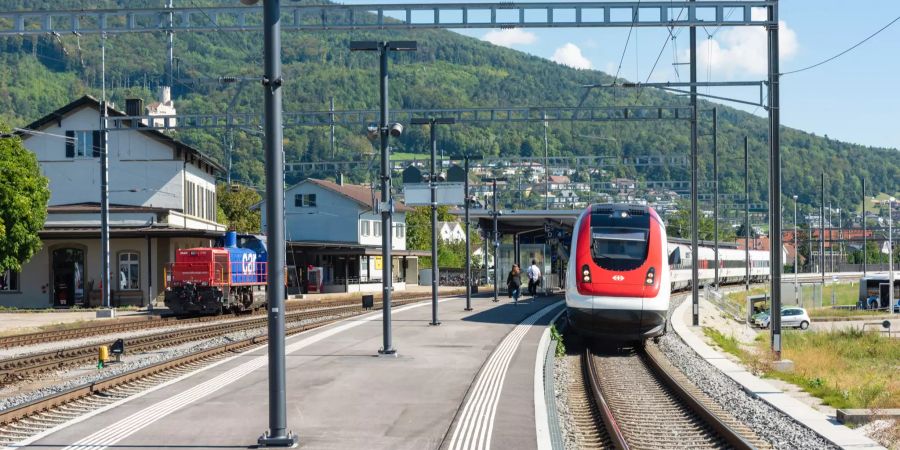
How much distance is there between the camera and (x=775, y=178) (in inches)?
831

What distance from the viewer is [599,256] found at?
Result: 22031 millimetres

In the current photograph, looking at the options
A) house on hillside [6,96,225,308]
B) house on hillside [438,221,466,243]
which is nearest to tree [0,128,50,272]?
house on hillside [6,96,225,308]

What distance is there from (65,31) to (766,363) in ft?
58.2

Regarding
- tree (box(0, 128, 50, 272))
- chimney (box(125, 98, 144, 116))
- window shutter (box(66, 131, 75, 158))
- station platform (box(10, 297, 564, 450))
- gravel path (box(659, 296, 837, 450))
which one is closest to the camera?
station platform (box(10, 297, 564, 450))

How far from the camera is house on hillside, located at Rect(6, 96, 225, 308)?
47.5 m

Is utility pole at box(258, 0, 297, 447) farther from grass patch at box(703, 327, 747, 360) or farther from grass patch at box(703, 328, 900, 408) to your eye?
grass patch at box(703, 327, 747, 360)

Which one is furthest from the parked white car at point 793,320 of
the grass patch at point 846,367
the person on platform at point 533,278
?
the person on platform at point 533,278

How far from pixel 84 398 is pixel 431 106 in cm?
10666

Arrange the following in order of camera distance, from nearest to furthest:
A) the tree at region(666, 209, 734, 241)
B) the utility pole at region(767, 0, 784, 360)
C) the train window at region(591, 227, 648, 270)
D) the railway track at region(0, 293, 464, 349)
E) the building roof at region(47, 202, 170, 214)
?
the utility pole at region(767, 0, 784, 360) < the train window at region(591, 227, 648, 270) < the railway track at region(0, 293, 464, 349) < the building roof at region(47, 202, 170, 214) < the tree at region(666, 209, 734, 241)

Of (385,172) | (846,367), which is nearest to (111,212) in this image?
(385,172)

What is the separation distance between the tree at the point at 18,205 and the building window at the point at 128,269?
192 inches

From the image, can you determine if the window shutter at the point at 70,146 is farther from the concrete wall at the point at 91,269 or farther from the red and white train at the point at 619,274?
the red and white train at the point at 619,274

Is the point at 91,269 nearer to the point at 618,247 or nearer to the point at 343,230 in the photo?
the point at 618,247

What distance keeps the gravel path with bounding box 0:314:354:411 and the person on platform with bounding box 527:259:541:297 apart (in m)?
19.7
